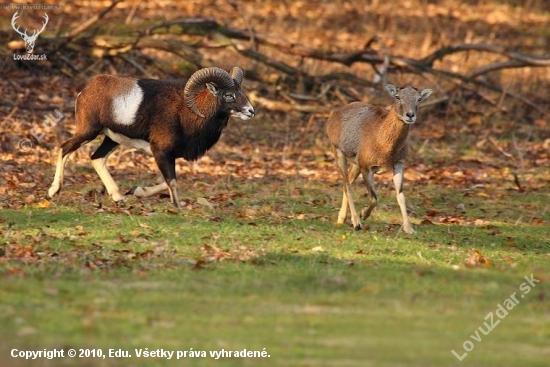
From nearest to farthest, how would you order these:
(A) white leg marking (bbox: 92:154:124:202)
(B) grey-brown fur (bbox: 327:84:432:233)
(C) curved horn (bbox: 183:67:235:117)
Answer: (B) grey-brown fur (bbox: 327:84:432:233) → (C) curved horn (bbox: 183:67:235:117) → (A) white leg marking (bbox: 92:154:124:202)

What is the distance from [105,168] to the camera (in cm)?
1620

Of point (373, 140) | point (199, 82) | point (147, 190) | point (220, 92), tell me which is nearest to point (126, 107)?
point (199, 82)

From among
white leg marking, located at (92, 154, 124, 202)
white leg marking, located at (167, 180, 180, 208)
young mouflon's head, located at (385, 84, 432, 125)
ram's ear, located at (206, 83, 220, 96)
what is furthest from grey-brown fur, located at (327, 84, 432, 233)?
white leg marking, located at (92, 154, 124, 202)

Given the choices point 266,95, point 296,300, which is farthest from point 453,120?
point 296,300

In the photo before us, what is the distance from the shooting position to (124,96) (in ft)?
51.3

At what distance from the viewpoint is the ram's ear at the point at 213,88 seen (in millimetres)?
15725

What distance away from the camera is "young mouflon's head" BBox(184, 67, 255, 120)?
51.5ft

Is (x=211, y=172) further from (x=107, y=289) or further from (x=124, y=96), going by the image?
(x=107, y=289)

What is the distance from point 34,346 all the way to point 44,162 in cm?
1098

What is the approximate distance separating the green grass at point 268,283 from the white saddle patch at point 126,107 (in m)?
1.20

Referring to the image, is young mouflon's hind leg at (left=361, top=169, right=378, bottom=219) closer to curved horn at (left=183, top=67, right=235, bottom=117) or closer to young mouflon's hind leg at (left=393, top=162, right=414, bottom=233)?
young mouflon's hind leg at (left=393, top=162, right=414, bottom=233)

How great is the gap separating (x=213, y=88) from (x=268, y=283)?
17.0 feet

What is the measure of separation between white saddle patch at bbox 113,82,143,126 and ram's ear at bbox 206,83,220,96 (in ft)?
3.10

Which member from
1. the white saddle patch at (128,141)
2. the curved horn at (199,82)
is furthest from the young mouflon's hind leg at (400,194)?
the white saddle patch at (128,141)
